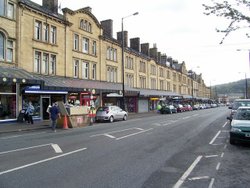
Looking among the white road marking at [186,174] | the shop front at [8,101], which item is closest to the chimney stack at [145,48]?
the shop front at [8,101]

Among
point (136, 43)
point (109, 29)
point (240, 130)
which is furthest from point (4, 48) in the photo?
point (136, 43)

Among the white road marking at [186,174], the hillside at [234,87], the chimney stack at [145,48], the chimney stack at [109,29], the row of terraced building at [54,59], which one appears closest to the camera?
the white road marking at [186,174]

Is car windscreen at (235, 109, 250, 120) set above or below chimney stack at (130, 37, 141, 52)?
below

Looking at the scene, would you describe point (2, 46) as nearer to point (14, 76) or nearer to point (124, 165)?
point (14, 76)

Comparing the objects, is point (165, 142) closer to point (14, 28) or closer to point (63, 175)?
point (63, 175)

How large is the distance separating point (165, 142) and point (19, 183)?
7.51 metres

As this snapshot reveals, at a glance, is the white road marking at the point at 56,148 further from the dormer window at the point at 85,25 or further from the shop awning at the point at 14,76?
the dormer window at the point at 85,25

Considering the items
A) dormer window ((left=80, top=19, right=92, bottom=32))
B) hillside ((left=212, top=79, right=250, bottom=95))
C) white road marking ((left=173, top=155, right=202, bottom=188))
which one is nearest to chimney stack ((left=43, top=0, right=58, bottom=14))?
dormer window ((left=80, top=19, right=92, bottom=32))

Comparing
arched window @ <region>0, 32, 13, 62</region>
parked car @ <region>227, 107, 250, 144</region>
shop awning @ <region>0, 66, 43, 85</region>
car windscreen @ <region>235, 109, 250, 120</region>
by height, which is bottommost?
parked car @ <region>227, 107, 250, 144</region>

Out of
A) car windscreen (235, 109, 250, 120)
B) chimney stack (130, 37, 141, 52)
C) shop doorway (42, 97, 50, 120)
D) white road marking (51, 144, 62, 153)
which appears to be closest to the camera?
white road marking (51, 144, 62, 153)

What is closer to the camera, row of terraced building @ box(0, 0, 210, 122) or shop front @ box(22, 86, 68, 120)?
row of terraced building @ box(0, 0, 210, 122)

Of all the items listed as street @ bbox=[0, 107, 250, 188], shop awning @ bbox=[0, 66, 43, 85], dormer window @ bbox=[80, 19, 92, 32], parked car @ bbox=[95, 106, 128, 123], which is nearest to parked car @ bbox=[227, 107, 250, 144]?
street @ bbox=[0, 107, 250, 188]

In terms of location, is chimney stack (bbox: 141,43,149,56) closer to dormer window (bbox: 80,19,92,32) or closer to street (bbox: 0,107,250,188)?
dormer window (bbox: 80,19,92,32)

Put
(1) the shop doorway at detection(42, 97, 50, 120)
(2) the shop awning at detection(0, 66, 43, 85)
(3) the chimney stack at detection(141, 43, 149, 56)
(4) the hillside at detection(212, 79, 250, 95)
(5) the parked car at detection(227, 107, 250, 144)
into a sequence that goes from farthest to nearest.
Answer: (4) the hillside at detection(212, 79, 250, 95) < (3) the chimney stack at detection(141, 43, 149, 56) < (1) the shop doorway at detection(42, 97, 50, 120) < (2) the shop awning at detection(0, 66, 43, 85) < (5) the parked car at detection(227, 107, 250, 144)
